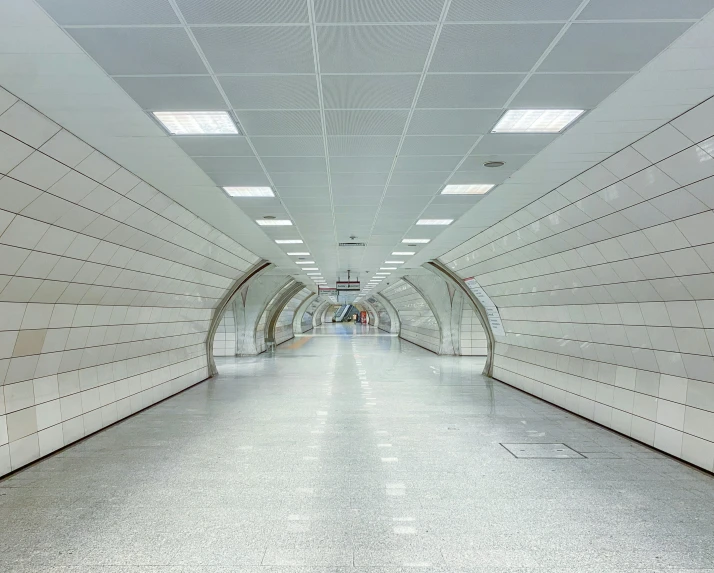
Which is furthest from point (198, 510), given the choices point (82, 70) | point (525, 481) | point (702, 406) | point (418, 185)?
point (702, 406)

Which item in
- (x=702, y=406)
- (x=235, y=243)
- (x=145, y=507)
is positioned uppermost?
(x=235, y=243)

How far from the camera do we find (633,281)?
655 cm

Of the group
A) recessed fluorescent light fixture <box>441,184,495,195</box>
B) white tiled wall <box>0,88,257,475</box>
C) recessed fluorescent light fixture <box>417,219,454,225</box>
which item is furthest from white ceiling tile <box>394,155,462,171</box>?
white tiled wall <box>0,88,257,475</box>

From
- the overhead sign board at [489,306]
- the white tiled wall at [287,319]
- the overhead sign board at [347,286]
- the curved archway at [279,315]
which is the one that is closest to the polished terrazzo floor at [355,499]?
the overhead sign board at [489,306]

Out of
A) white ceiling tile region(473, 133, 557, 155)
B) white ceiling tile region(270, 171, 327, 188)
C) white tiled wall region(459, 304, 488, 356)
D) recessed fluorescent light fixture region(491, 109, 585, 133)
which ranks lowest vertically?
white tiled wall region(459, 304, 488, 356)

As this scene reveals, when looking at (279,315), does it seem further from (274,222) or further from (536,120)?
(536,120)

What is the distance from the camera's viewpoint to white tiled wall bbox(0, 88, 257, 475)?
14.2 ft

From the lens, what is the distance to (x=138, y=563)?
356 cm

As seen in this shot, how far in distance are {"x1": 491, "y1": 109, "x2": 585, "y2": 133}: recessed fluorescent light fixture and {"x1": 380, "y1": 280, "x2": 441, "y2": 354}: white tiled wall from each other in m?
17.7

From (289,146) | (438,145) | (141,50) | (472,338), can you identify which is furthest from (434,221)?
(472,338)

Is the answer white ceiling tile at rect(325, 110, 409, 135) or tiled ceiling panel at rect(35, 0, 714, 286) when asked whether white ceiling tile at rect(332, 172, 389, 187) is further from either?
white ceiling tile at rect(325, 110, 409, 135)

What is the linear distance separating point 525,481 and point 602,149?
374 centimetres

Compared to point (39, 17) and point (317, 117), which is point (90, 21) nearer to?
point (39, 17)

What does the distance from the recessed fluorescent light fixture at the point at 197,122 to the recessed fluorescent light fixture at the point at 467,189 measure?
10.2 ft
